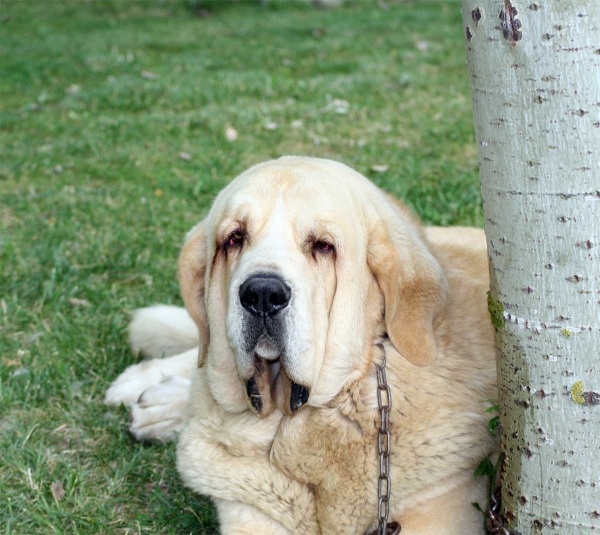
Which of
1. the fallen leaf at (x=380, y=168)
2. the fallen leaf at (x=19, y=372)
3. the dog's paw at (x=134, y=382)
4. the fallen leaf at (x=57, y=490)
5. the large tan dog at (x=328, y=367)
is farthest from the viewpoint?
the fallen leaf at (x=380, y=168)

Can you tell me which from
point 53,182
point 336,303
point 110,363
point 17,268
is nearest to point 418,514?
point 336,303

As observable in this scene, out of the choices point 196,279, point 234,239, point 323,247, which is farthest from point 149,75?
point 323,247

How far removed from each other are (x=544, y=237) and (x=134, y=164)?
5.22 meters

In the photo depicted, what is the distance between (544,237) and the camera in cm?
208

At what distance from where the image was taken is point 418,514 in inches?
106

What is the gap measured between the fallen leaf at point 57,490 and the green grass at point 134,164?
2 centimetres

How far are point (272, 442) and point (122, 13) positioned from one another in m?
14.1

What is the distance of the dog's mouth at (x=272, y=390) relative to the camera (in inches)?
106

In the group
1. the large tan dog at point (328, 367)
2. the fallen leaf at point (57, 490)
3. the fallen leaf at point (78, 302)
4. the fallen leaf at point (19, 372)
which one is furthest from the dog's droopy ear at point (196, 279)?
the fallen leaf at point (78, 302)

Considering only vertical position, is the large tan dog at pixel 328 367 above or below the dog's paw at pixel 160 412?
above

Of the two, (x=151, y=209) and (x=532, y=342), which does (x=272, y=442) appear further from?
(x=151, y=209)

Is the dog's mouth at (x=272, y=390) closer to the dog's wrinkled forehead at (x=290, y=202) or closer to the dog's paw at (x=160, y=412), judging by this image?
the dog's wrinkled forehead at (x=290, y=202)

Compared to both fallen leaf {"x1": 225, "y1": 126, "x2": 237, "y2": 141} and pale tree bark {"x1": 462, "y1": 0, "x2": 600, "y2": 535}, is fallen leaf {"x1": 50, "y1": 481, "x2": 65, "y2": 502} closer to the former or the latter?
pale tree bark {"x1": 462, "y1": 0, "x2": 600, "y2": 535}

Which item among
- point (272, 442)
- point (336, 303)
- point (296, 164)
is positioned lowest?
point (272, 442)
